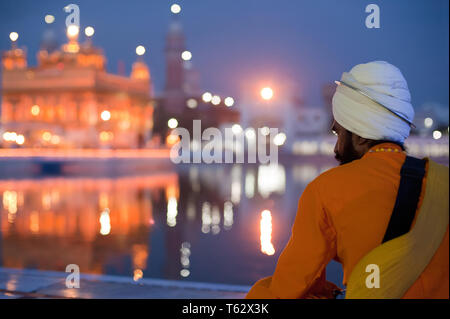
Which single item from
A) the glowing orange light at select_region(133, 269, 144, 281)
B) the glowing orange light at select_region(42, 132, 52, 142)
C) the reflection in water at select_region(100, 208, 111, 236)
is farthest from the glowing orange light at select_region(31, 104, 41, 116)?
the glowing orange light at select_region(133, 269, 144, 281)

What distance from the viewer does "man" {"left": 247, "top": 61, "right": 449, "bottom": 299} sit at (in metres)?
1.27

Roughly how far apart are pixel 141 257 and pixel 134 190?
35.5ft

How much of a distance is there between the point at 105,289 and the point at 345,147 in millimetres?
2914

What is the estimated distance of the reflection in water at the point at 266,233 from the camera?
24.1 feet

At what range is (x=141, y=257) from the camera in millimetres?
6699

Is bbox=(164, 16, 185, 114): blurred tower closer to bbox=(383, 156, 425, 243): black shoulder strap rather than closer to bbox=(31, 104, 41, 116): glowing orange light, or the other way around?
bbox=(31, 104, 41, 116): glowing orange light

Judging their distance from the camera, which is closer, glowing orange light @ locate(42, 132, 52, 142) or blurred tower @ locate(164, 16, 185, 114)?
glowing orange light @ locate(42, 132, 52, 142)

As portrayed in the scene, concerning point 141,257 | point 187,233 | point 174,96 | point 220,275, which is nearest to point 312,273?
point 220,275

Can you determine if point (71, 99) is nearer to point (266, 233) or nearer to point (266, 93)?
point (266, 93)

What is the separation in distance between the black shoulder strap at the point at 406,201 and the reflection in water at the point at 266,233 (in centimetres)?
580

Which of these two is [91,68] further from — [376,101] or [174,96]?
[376,101]

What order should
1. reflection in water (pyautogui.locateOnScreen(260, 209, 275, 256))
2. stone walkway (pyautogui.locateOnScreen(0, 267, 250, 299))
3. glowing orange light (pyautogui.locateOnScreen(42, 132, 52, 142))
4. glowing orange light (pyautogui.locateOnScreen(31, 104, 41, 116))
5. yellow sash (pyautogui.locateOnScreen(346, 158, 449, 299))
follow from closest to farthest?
yellow sash (pyautogui.locateOnScreen(346, 158, 449, 299)), stone walkway (pyautogui.locateOnScreen(0, 267, 250, 299)), reflection in water (pyautogui.locateOnScreen(260, 209, 275, 256)), glowing orange light (pyautogui.locateOnScreen(42, 132, 52, 142)), glowing orange light (pyautogui.locateOnScreen(31, 104, 41, 116))

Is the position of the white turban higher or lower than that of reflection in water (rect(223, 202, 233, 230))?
higher

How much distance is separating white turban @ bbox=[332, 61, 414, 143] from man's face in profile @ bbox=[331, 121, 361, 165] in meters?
0.05
